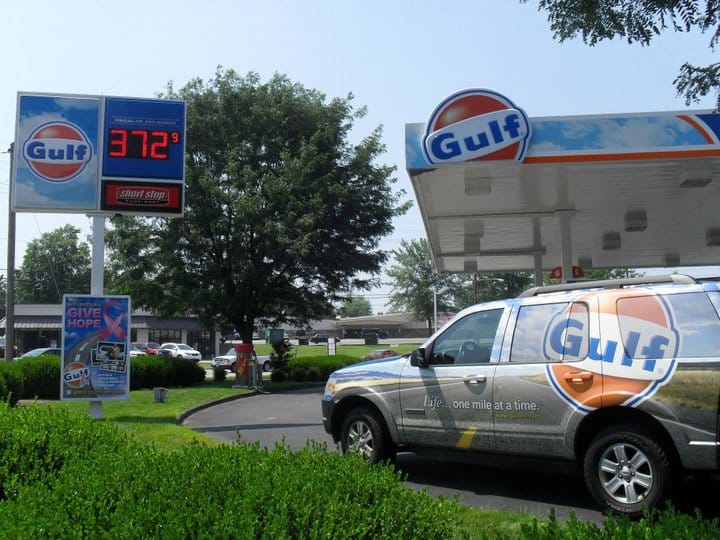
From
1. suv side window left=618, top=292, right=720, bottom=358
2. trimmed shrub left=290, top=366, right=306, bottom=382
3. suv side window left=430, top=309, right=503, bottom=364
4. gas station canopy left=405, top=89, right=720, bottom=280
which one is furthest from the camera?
trimmed shrub left=290, top=366, right=306, bottom=382

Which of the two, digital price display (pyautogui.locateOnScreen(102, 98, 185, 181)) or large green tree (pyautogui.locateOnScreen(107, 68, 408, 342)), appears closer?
digital price display (pyautogui.locateOnScreen(102, 98, 185, 181))

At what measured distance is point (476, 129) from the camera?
11.6 m

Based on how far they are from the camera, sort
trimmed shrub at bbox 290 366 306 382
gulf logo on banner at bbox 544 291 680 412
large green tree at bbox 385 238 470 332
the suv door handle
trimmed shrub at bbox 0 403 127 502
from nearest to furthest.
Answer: trimmed shrub at bbox 0 403 127 502
gulf logo on banner at bbox 544 291 680 412
the suv door handle
trimmed shrub at bbox 290 366 306 382
large green tree at bbox 385 238 470 332

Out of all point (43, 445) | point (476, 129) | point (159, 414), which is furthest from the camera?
point (159, 414)

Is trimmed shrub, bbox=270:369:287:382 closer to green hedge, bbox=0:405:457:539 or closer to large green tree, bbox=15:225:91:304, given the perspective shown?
green hedge, bbox=0:405:457:539

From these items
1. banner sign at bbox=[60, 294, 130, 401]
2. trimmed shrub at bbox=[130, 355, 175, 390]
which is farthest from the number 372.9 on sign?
trimmed shrub at bbox=[130, 355, 175, 390]

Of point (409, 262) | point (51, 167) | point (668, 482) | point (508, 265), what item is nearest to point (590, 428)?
point (668, 482)

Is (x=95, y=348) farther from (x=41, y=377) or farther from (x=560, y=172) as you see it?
(x=560, y=172)

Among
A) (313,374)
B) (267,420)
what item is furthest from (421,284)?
(267,420)

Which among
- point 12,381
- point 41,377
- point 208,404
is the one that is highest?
point 12,381

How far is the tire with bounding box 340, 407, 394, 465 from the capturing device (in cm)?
860

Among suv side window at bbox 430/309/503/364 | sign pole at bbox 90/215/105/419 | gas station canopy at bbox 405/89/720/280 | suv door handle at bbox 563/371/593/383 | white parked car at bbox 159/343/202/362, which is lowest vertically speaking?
white parked car at bbox 159/343/202/362

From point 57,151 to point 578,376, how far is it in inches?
481

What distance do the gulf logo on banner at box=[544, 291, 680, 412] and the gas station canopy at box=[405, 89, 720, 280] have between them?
493 cm
